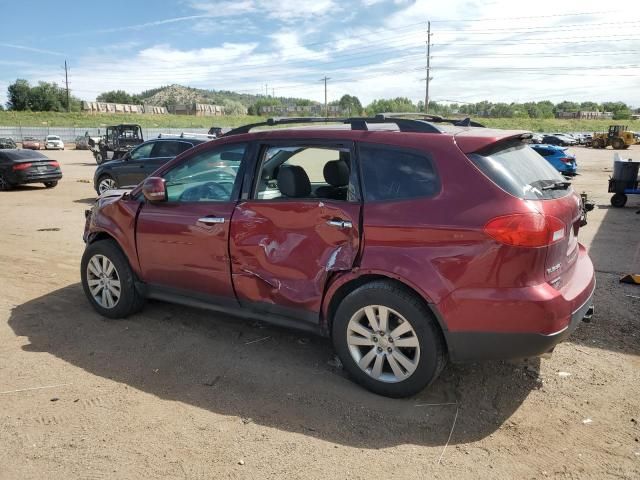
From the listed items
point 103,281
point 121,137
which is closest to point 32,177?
point 121,137

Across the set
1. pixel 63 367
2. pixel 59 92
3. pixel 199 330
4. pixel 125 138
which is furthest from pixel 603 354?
pixel 59 92

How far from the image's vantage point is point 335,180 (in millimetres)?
3918

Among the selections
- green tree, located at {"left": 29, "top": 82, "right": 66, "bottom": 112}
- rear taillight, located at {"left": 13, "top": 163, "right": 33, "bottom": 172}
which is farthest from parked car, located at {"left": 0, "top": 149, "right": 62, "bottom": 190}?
green tree, located at {"left": 29, "top": 82, "right": 66, "bottom": 112}

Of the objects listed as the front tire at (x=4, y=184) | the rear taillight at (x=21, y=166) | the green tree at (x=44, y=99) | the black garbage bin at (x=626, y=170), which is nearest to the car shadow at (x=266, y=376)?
the black garbage bin at (x=626, y=170)

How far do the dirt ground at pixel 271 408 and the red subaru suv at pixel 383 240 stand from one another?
0.34 m

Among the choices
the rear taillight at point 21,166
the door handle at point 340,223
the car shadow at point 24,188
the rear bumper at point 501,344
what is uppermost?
the door handle at point 340,223

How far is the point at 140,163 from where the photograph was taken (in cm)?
1236

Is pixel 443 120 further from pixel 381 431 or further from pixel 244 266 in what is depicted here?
pixel 381 431

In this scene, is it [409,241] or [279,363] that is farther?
[279,363]

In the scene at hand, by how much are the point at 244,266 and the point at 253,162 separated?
80 cm

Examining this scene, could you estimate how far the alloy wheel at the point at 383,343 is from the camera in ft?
10.6

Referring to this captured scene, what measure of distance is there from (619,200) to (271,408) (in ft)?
39.7

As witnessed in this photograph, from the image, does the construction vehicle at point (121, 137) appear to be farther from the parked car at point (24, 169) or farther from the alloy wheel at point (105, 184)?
the alloy wheel at point (105, 184)

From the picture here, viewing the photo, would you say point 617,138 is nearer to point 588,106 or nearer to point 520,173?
point 520,173
